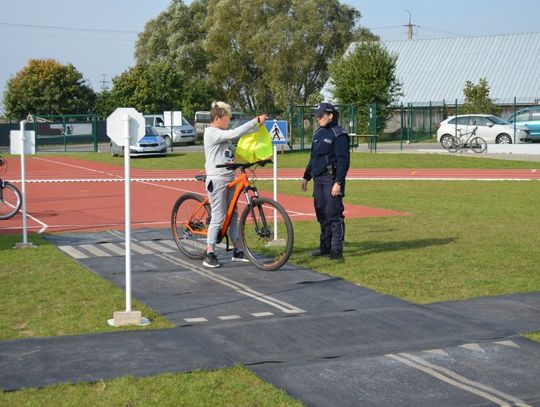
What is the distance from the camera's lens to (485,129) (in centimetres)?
4138

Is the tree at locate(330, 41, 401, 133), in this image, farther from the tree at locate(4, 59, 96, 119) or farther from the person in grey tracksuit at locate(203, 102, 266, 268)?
the person in grey tracksuit at locate(203, 102, 266, 268)

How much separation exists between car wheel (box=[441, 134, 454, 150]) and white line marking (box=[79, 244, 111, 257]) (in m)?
29.7

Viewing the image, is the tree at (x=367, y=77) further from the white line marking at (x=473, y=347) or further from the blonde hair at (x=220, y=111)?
the white line marking at (x=473, y=347)

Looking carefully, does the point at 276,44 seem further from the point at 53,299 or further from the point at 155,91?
the point at 53,299

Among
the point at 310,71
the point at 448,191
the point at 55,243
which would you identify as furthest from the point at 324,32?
the point at 55,243

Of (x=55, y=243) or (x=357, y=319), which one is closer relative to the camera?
(x=357, y=319)

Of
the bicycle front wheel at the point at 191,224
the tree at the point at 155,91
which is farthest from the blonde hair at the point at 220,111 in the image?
the tree at the point at 155,91

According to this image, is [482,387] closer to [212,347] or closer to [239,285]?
[212,347]

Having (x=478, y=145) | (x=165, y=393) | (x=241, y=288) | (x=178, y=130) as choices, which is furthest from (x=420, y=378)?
(x=178, y=130)

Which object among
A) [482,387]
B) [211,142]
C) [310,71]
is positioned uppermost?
[310,71]

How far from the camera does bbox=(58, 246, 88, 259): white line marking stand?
1173 cm

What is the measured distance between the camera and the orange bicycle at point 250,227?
10578mm

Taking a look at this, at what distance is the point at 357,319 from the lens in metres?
7.99

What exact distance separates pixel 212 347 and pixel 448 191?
16.1m
